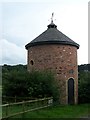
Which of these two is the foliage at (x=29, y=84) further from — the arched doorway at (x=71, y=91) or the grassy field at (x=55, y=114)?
the arched doorway at (x=71, y=91)

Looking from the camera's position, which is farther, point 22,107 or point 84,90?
point 84,90

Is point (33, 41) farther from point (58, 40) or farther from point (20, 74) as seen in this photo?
point (20, 74)

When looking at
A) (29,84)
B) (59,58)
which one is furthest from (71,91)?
(29,84)

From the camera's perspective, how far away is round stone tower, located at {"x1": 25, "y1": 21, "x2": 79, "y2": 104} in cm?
2992

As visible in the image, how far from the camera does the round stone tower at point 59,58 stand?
→ 2992cm

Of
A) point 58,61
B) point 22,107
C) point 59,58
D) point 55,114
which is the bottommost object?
point 55,114

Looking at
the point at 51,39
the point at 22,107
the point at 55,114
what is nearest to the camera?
the point at 22,107

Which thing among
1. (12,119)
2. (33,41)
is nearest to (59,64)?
(33,41)

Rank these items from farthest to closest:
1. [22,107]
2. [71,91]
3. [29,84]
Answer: [71,91] < [29,84] < [22,107]

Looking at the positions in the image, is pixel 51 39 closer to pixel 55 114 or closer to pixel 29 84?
pixel 29 84

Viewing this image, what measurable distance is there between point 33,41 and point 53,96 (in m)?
6.87

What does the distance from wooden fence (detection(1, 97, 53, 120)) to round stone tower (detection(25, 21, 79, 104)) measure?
5059 mm

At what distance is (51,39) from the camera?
30.0 m

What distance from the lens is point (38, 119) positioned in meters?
17.2
